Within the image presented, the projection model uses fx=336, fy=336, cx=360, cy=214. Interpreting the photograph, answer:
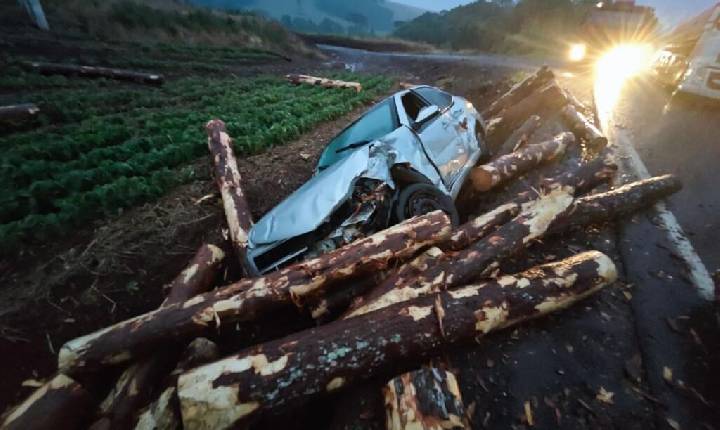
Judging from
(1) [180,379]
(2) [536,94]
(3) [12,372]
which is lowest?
(3) [12,372]

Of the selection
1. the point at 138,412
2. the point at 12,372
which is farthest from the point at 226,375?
the point at 12,372

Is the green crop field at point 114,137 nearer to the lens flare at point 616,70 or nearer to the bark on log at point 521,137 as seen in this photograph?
the bark on log at point 521,137

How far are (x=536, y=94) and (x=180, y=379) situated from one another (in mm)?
8213

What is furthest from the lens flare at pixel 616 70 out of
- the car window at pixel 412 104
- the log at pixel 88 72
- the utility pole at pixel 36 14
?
the utility pole at pixel 36 14

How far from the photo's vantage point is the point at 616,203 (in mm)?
3805

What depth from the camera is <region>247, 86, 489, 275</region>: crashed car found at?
123 inches

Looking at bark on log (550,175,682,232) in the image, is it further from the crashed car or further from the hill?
the hill

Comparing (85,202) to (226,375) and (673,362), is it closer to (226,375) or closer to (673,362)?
(226,375)

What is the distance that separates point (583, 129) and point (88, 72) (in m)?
14.7

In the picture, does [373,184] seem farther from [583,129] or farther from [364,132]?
[583,129]

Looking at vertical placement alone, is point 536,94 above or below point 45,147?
above

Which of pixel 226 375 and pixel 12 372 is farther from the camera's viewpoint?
pixel 12 372

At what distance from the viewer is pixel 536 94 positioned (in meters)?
7.42

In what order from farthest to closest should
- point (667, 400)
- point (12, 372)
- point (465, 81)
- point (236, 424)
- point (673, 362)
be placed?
point (465, 81) → point (12, 372) → point (673, 362) → point (667, 400) → point (236, 424)
